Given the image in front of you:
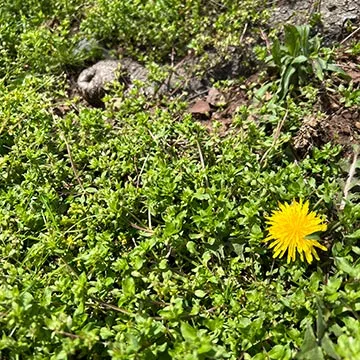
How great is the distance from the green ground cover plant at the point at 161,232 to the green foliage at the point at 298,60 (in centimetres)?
11

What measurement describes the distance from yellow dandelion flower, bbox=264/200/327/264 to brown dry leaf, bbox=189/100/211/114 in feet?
3.68

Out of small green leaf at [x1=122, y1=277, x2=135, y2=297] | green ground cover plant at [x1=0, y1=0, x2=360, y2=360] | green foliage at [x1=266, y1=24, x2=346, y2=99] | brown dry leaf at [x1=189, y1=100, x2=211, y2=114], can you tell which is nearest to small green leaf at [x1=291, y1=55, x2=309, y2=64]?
green foliage at [x1=266, y1=24, x2=346, y2=99]

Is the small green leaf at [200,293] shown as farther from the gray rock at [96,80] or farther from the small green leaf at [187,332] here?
the gray rock at [96,80]

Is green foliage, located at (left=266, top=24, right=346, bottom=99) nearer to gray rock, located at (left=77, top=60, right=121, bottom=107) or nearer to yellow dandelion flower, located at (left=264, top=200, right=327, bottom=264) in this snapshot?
yellow dandelion flower, located at (left=264, top=200, right=327, bottom=264)

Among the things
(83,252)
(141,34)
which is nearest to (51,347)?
(83,252)

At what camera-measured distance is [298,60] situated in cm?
309

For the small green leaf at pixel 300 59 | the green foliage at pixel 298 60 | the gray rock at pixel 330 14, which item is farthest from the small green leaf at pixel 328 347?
the gray rock at pixel 330 14

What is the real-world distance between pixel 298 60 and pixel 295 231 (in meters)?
1.13

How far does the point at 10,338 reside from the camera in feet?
6.95

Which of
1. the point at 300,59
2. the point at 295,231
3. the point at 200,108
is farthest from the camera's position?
the point at 200,108

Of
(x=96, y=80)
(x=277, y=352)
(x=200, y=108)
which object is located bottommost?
(x=277, y=352)

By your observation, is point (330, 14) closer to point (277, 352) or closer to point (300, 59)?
point (300, 59)

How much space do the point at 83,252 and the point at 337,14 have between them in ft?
7.16

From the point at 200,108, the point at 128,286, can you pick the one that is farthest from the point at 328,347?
the point at 200,108
